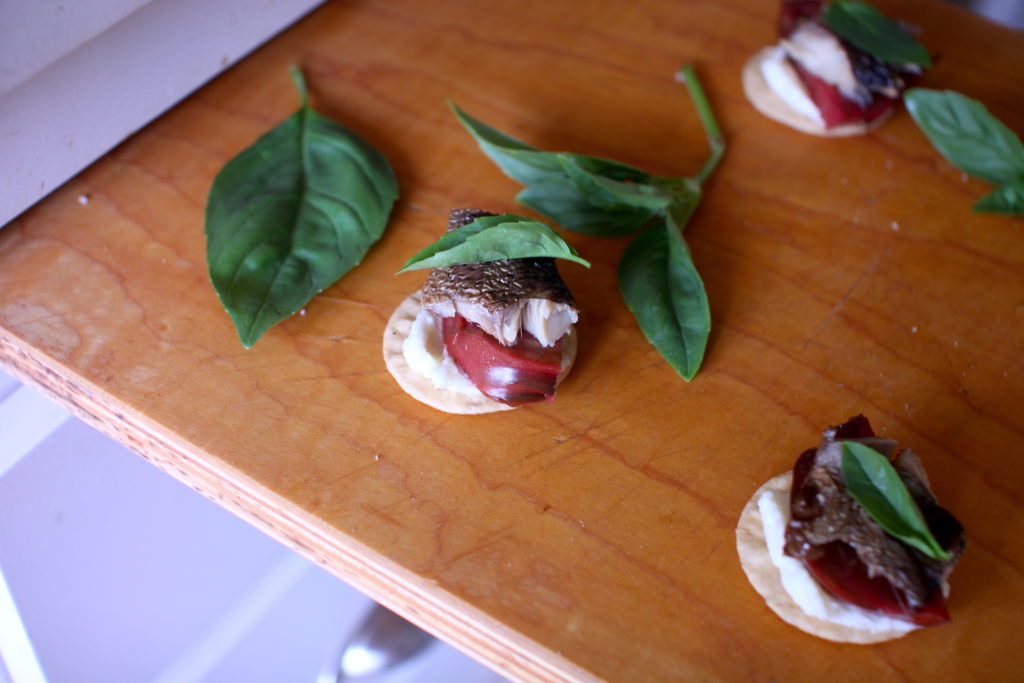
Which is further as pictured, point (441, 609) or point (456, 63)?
point (456, 63)

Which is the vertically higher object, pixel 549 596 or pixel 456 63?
pixel 456 63

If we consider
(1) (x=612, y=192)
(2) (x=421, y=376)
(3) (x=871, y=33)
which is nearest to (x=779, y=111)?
(3) (x=871, y=33)

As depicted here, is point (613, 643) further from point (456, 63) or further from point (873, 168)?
point (456, 63)

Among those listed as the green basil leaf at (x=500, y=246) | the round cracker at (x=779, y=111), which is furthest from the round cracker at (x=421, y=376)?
the round cracker at (x=779, y=111)

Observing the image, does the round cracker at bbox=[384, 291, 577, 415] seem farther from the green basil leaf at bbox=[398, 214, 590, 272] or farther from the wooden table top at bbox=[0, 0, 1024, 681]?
the green basil leaf at bbox=[398, 214, 590, 272]

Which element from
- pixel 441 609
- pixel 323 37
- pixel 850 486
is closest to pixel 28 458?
pixel 441 609

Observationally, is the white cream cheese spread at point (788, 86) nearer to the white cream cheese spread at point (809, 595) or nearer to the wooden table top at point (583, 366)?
the wooden table top at point (583, 366)

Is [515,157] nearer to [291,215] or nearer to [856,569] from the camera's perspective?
[291,215]
